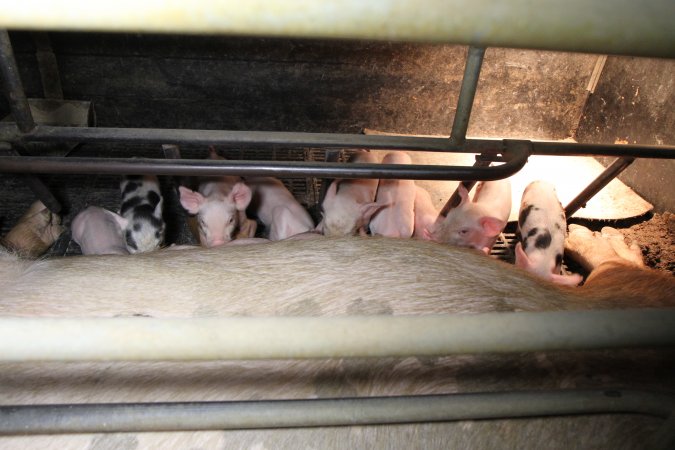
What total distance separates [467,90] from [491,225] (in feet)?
3.61

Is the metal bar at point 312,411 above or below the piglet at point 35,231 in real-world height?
above

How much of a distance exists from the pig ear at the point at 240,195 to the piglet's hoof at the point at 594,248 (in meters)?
2.03

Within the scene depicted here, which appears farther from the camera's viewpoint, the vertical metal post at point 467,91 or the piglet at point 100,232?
the piglet at point 100,232

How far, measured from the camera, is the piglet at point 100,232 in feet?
8.30

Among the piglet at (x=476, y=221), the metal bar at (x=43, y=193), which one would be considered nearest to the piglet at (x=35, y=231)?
the metal bar at (x=43, y=193)

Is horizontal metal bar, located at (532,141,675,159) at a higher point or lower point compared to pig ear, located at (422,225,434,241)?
higher

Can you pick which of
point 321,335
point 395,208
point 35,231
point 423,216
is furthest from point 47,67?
point 321,335

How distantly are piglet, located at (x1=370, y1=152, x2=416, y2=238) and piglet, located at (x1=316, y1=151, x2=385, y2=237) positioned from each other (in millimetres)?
96

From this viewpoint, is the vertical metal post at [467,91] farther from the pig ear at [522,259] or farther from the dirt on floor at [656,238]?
the dirt on floor at [656,238]

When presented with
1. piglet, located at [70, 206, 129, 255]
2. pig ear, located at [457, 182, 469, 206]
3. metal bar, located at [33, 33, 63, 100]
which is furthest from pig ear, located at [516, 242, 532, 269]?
metal bar, located at [33, 33, 63, 100]

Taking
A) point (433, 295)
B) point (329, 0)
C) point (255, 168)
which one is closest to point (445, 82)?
point (255, 168)

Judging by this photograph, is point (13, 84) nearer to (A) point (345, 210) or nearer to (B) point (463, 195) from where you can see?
(A) point (345, 210)

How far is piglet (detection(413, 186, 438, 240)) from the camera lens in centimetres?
298

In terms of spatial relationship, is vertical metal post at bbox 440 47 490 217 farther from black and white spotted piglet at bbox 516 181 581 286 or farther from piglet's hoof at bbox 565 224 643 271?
piglet's hoof at bbox 565 224 643 271
